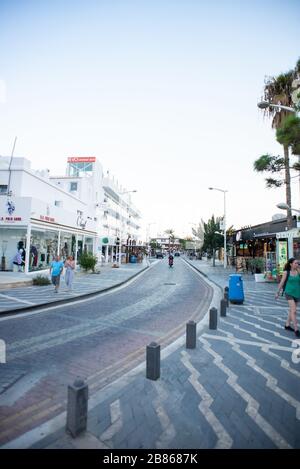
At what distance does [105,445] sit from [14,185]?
19.2 metres

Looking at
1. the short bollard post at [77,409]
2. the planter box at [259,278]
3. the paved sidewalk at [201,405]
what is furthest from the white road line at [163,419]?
the planter box at [259,278]

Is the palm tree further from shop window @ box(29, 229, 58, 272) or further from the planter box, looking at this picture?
shop window @ box(29, 229, 58, 272)

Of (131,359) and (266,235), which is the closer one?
(131,359)

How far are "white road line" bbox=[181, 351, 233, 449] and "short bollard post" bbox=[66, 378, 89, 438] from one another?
4.72 ft

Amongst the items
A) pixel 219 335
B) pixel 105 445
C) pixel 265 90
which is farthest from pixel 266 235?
pixel 105 445

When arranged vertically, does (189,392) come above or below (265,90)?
below

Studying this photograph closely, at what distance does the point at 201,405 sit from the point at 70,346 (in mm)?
3229

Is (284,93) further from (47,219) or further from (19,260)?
(19,260)

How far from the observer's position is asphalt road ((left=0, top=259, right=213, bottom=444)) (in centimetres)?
337

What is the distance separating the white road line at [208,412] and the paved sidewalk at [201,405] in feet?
0.03

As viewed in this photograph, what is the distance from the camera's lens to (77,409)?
8.72ft

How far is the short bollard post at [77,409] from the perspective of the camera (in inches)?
105

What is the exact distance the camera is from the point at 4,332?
6.24m

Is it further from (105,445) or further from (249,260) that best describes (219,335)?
(249,260)
